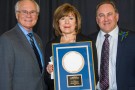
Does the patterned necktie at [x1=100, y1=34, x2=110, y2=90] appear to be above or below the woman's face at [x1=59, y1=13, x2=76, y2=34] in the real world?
below

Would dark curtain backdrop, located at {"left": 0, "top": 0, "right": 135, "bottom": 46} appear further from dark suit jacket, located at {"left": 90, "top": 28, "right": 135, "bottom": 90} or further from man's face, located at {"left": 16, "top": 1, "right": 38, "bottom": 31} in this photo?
man's face, located at {"left": 16, "top": 1, "right": 38, "bottom": 31}

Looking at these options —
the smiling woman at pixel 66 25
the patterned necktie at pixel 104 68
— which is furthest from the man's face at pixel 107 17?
the smiling woman at pixel 66 25

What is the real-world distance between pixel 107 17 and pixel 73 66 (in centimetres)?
80

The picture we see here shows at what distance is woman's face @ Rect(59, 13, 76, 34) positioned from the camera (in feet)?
7.94

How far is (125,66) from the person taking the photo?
258 cm


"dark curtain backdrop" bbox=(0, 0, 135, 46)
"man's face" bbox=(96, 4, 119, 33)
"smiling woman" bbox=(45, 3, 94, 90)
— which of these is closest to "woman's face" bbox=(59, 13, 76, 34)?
"smiling woman" bbox=(45, 3, 94, 90)

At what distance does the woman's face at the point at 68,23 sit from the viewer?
7.94 feet

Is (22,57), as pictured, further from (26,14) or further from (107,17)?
(107,17)

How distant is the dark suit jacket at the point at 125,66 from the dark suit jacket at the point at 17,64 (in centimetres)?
84

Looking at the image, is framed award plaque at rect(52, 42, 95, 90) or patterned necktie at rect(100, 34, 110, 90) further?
patterned necktie at rect(100, 34, 110, 90)

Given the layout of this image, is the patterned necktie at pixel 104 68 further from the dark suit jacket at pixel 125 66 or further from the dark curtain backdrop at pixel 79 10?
the dark curtain backdrop at pixel 79 10

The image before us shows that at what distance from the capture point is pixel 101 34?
2.88 metres

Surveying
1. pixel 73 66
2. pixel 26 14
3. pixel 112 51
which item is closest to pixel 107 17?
pixel 112 51

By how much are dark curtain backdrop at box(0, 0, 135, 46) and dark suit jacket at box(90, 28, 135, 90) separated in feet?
3.22
